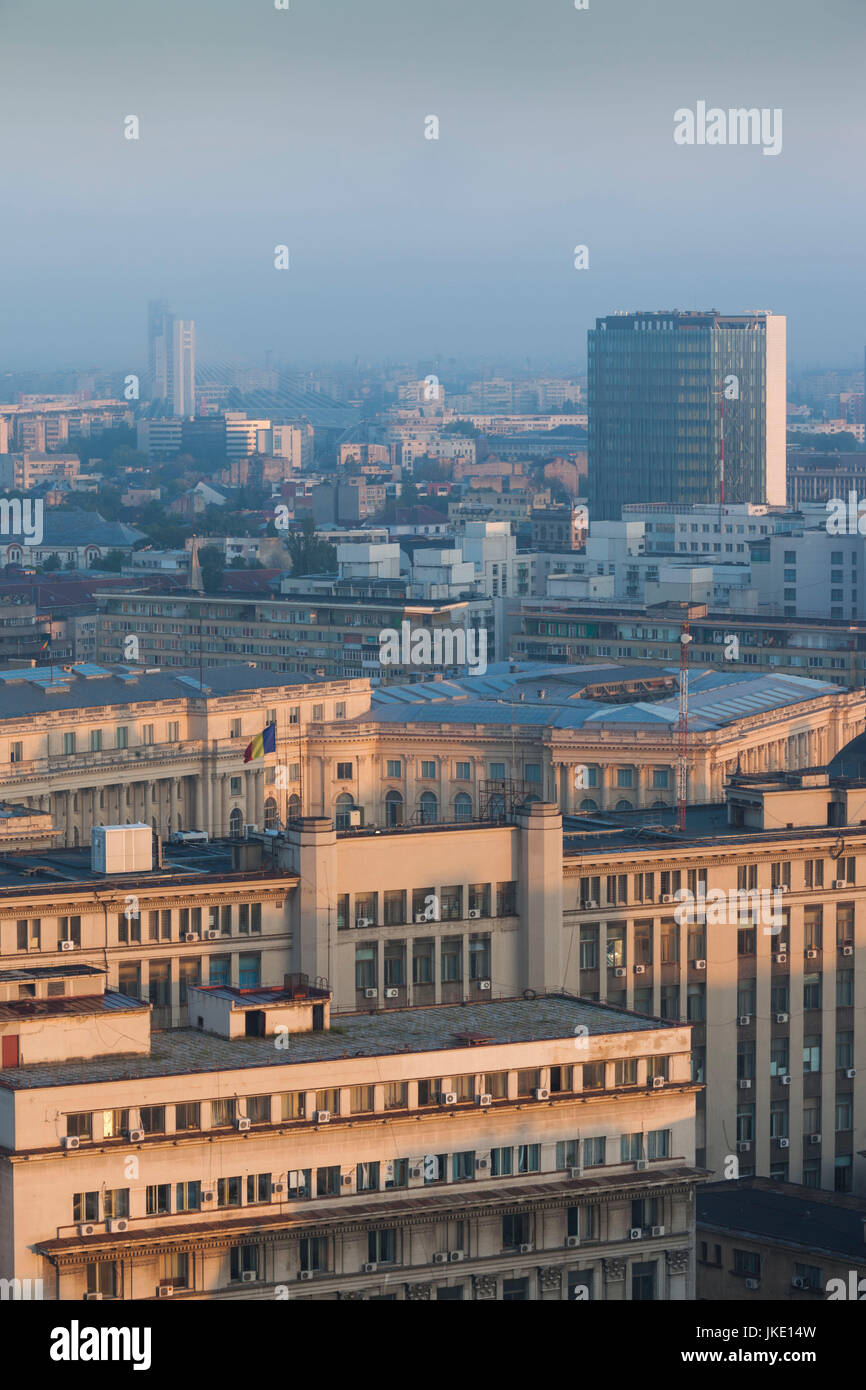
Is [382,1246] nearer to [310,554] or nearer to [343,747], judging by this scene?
[343,747]

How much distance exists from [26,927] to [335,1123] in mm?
11798

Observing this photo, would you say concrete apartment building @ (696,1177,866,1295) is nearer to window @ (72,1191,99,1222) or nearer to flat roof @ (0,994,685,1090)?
flat roof @ (0,994,685,1090)

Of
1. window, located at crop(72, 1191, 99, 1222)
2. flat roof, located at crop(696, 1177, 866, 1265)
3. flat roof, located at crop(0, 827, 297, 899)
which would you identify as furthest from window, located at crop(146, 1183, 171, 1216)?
flat roof, located at crop(0, 827, 297, 899)

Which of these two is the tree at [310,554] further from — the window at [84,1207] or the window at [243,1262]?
the window at [84,1207]

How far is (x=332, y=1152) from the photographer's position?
35750 mm

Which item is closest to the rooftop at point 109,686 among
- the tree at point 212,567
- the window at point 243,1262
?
the tree at point 212,567

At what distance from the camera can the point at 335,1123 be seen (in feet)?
117

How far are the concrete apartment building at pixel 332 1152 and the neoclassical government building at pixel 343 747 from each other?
41317 millimetres

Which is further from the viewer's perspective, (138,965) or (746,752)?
(746,752)

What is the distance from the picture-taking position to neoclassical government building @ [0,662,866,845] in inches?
3255

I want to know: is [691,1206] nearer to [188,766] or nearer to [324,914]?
[324,914]

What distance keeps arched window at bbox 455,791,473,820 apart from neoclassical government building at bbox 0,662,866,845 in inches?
2.7
